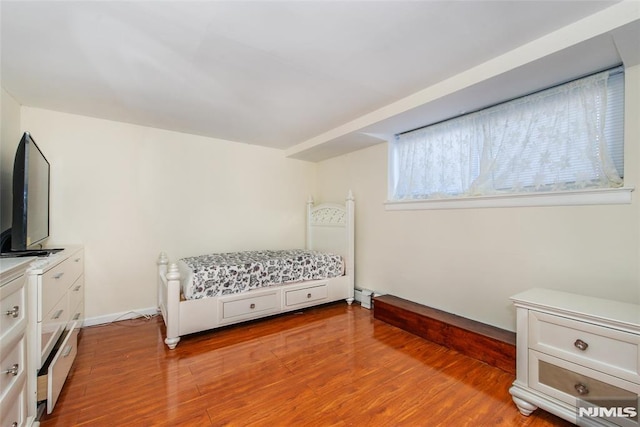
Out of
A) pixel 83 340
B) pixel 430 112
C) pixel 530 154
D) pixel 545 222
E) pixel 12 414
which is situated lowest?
pixel 83 340

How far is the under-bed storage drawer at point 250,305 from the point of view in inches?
108

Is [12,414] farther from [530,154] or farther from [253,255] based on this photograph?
[530,154]

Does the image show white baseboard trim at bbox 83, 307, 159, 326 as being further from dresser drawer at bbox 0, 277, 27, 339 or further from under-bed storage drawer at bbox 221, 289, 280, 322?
dresser drawer at bbox 0, 277, 27, 339

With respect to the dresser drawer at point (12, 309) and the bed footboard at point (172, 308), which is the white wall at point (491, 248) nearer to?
the bed footboard at point (172, 308)

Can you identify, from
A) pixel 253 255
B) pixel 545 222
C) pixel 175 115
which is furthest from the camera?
pixel 253 255

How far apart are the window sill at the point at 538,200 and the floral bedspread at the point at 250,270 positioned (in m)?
1.31

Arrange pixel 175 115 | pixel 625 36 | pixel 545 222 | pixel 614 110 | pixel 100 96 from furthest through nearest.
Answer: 1. pixel 175 115
2. pixel 100 96
3. pixel 545 222
4. pixel 614 110
5. pixel 625 36

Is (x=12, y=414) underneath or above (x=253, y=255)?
underneath

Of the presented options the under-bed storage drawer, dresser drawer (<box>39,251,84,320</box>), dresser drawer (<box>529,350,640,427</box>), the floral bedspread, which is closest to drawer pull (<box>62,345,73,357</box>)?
dresser drawer (<box>39,251,84,320</box>)

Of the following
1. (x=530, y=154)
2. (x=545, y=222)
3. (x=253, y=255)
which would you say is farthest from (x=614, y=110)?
(x=253, y=255)

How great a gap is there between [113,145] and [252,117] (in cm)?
157

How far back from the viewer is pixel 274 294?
304 cm

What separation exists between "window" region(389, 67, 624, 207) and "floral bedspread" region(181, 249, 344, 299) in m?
1.43

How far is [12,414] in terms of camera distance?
119 centimetres
